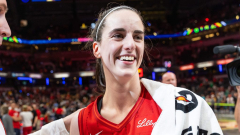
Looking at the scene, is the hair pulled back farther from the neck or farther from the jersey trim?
the jersey trim

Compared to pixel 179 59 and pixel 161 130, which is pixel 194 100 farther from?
pixel 179 59

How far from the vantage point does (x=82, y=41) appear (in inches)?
1169

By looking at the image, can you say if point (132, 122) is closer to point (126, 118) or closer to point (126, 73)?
point (126, 118)

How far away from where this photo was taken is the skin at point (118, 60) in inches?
68.5

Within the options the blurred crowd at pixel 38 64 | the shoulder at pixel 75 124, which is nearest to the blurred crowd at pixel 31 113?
the blurred crowd at pixel 38 64

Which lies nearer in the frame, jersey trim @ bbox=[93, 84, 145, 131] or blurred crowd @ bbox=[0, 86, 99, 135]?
jersey trim @ bbox=[93, 84, 145, 131]

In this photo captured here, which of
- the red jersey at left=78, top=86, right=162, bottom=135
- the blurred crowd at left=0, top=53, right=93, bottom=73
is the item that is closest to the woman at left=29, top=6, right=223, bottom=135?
the red jersey at left=78, top=86, right=162, bottom=135

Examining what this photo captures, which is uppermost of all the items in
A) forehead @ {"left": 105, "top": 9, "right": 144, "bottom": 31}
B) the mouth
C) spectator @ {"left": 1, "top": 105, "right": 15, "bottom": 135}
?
forehead @ {"left": 105, "top": 9, "right": 144, "bottom": 31}

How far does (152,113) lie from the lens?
5.91 ft

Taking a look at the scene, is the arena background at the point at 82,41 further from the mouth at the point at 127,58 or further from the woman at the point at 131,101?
the mouth at the point at 127,58

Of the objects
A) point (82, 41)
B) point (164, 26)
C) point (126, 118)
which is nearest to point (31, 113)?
point (126, 118)

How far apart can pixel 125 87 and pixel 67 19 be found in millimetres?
28919

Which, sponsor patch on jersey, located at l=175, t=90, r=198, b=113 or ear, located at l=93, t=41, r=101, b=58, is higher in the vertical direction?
ear, located at l=93, t=41, r=101, b=58

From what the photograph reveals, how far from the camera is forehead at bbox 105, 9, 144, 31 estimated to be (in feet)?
5.85
